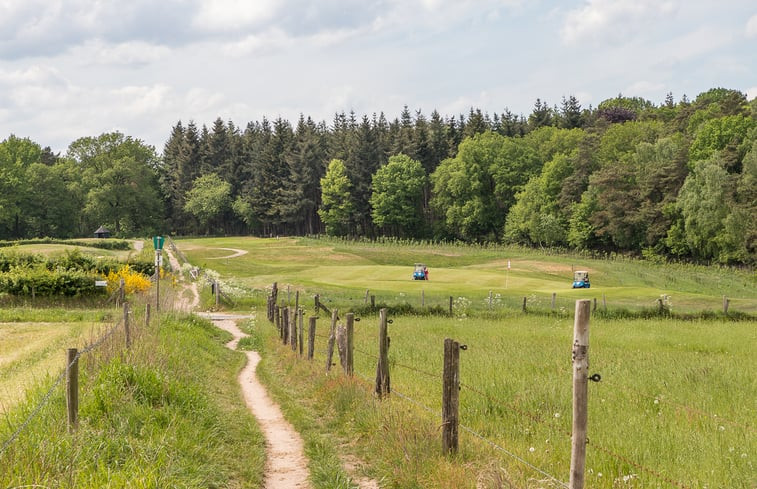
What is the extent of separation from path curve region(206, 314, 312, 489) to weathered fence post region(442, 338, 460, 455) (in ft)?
6.08

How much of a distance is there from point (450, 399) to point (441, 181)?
102 meters

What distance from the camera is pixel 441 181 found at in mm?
109875

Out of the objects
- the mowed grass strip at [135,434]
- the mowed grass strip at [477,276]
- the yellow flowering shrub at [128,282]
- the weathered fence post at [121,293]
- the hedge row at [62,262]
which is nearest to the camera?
the mowed grass strip at [135,434]

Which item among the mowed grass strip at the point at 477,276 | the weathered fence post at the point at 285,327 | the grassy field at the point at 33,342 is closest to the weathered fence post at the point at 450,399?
the grassy field at the point at 33,342

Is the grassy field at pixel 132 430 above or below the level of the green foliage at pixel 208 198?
below

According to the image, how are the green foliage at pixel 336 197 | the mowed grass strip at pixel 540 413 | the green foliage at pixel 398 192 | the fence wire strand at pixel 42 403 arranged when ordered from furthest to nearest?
the green foliage at pixel 336 197
the green foliage at pixel 398 192
the mowed grass strip at pixel 540 413
the fence wire strand at pixel 42 403

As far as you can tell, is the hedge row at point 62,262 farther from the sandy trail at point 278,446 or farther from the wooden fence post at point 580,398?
the wooden fence post at point 580,398

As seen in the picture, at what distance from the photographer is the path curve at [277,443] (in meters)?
9.16

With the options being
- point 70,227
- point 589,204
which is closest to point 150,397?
point 589,204

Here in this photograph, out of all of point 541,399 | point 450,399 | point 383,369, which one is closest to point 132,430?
point 450,399

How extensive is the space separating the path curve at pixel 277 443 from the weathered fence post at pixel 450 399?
6.08ft

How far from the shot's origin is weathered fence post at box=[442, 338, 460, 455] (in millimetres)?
8555

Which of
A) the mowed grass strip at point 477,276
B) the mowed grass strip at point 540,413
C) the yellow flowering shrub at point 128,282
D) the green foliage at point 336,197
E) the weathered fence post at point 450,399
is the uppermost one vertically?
the green foliage at point 336,197

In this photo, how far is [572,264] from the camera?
73.2m
